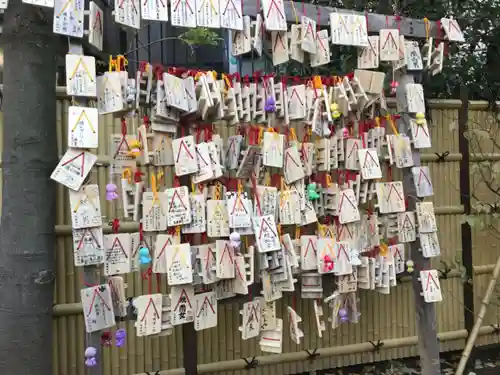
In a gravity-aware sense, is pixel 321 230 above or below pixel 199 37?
below

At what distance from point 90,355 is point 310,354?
1.70 m

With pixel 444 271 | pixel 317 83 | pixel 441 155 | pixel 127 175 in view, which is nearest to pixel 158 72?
pixel 127 175

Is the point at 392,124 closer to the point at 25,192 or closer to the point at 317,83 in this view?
the point at 317,83

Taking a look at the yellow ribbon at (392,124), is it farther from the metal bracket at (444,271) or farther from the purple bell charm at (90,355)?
the purple bell charm at (90,355)

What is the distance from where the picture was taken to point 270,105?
244 centimetres

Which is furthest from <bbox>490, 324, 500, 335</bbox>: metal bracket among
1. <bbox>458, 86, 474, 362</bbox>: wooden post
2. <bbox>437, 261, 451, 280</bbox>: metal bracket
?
<bbox>437, 261, 451, 280</bbox>: metal bracket

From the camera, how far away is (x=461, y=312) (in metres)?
3.95

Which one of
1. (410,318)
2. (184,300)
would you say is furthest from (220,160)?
(410,318)

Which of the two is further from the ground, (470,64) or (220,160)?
(470,64)

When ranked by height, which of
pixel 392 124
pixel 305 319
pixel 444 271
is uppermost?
pixel 392 124

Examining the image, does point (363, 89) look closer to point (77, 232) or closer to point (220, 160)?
point (220, 160)

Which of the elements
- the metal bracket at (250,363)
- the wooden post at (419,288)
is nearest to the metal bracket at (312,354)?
the metal bracket at (250,363)

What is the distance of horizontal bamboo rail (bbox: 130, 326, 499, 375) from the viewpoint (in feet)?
10.2

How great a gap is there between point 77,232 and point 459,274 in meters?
2.94
